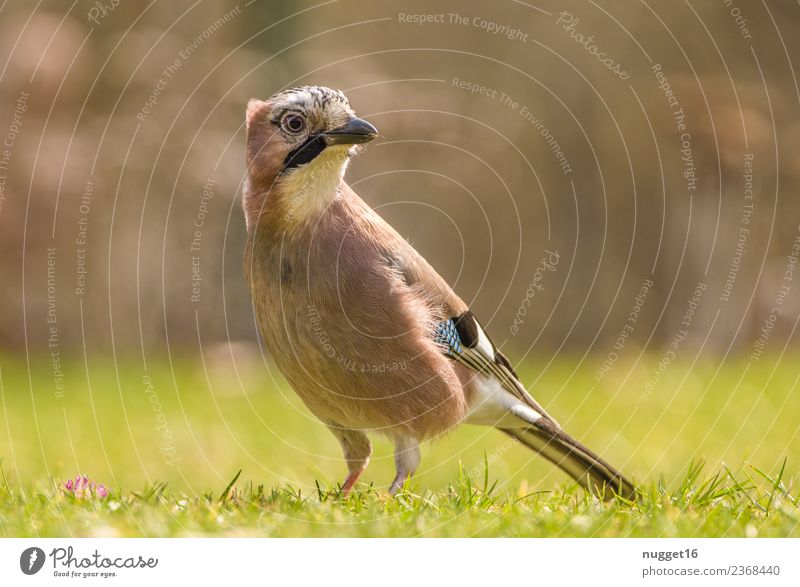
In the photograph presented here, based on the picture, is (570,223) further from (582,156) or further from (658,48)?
(658,48)

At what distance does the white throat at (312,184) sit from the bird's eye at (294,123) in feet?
0.50

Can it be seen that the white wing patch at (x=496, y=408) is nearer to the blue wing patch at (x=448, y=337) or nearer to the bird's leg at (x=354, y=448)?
the blue wing patch at (x=448, y=337)

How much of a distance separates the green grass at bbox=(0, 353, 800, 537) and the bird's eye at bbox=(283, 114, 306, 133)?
4.70 ft

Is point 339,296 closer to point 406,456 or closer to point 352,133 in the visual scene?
point 352,133

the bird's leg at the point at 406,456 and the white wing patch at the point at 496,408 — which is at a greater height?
the white wing patch at the point at 496,408

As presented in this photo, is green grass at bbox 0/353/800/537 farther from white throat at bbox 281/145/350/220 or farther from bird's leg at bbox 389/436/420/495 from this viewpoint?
white throat at bbox 281/145/350/220

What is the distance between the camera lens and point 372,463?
699cm

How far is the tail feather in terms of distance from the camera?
4.57 m

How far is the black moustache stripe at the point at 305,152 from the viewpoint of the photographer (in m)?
4.33

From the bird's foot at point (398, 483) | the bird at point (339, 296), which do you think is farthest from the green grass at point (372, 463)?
the bird at point (339, 296)

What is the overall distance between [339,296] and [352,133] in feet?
2.15

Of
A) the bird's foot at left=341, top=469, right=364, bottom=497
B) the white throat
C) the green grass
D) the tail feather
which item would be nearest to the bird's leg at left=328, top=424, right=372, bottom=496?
the bird's foot at left=341, top=469, right=364, bottom=497

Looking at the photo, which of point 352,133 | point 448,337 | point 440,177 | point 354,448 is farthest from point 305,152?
point 440,177
